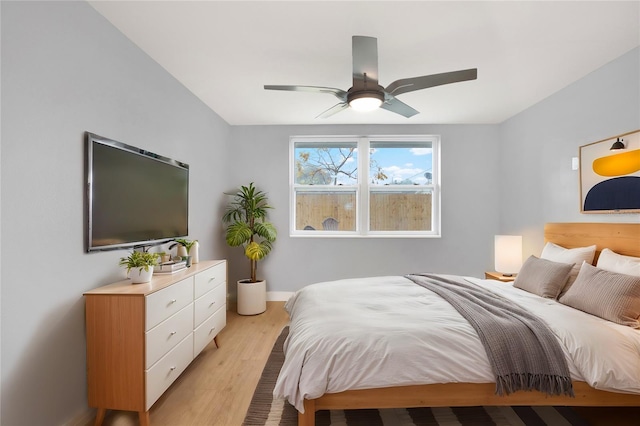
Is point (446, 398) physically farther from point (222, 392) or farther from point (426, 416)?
point (222, 392)

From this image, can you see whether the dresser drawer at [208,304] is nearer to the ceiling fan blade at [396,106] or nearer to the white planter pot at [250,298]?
the white planter pot at [250,298]

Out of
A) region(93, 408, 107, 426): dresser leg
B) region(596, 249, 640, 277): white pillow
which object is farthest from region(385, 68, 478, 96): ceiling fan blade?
region(93, 408, 107, 426): dresser leg

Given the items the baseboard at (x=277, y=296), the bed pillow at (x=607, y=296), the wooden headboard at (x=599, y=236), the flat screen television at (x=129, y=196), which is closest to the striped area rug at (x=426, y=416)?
the bed pillow at (x=607, y=296)

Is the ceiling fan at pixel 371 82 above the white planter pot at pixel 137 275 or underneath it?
above

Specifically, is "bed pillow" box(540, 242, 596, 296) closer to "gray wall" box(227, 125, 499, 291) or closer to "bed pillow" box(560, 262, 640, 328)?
"bed pillow" box(560, 262, 640, 328)

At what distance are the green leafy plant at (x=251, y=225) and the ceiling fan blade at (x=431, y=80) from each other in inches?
96.3

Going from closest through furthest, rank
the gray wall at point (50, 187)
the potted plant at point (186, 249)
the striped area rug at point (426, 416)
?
the gray wall at point (50, 187) → the striped area rug at point (426, 416) → the potted plant at point (186, 249)

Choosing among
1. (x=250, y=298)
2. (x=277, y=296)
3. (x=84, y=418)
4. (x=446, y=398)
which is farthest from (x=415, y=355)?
(x=277, y=296)

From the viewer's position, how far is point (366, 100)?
235 centimetres

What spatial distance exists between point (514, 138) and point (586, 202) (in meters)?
1.55

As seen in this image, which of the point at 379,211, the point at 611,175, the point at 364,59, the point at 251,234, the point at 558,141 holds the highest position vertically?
the point at 364,59

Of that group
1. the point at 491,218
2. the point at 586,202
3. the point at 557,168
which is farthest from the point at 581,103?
the point at 491,218

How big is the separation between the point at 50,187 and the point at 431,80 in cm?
242

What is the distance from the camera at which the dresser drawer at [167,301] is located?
1876 mm
